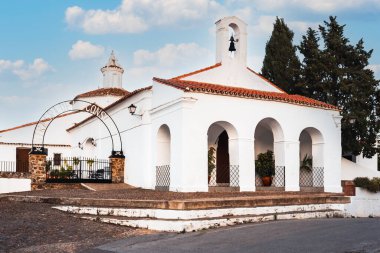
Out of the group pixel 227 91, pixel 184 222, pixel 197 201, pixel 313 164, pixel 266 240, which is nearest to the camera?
pixel 266 240

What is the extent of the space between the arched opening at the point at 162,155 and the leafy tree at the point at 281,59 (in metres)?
8.66

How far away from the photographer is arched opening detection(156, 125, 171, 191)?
56.9ft

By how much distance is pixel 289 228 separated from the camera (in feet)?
32.7

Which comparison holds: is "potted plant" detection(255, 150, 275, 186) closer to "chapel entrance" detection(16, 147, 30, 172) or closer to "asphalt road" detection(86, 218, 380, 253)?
"asphalt road" detection(86, 218, 380, 253)

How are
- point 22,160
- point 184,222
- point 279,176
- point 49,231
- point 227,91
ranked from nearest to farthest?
point 49,231 → point 184,222 → point 227,91 → point 279,176 → point 22,160

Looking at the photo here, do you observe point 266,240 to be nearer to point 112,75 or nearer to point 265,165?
point 265,165

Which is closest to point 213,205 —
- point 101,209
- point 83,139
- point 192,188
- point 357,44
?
point 101,209

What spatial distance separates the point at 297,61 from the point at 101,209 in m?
15.8

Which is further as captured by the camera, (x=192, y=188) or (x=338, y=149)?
(x=338, y=149)

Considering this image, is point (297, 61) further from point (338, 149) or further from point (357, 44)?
point (338, 149)

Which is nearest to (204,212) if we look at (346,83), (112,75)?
(346,83)

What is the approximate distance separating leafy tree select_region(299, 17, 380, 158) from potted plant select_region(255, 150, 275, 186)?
13.8 ft

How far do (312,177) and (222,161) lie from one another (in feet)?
12.0

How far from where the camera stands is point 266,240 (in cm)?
844
